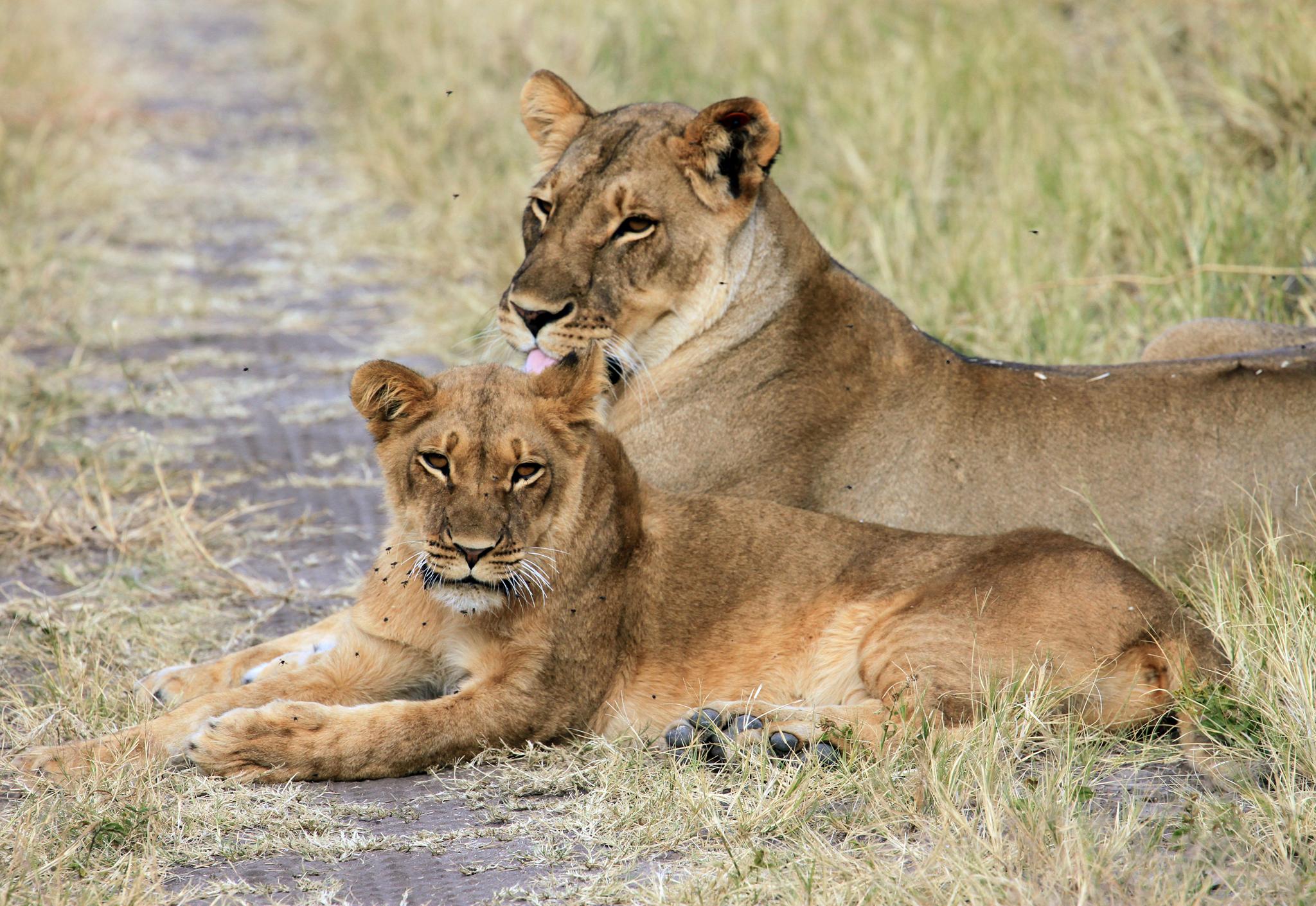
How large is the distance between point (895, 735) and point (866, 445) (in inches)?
45.4

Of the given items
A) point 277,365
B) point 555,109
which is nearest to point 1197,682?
point 555,109

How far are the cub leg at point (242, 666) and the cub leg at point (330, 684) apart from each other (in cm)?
7

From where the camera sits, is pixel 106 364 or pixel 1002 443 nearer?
pixel 1002 443

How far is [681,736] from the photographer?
11.5 feet

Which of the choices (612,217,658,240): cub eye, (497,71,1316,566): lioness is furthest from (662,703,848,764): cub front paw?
(612,217,658,240): cub eye

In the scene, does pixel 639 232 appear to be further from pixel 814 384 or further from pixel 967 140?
pixel 967 140

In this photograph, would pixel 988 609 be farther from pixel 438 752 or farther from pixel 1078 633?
pixel 438 752

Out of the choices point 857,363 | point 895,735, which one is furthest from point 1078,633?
point 857,363

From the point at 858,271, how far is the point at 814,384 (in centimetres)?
278

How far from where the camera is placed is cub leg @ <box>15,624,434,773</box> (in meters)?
3.46

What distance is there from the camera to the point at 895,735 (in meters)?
3.38

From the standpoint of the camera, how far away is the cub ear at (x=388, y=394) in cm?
342

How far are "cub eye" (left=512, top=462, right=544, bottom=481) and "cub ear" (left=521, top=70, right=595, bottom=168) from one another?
1.51 meters

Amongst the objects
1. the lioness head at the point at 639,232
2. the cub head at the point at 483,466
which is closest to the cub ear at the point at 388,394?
the cub head at the point at 483,466
